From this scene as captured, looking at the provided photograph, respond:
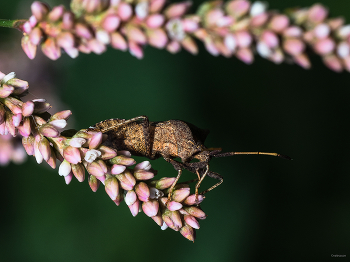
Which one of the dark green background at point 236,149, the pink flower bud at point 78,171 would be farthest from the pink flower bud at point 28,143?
the dark green background at point 236,149

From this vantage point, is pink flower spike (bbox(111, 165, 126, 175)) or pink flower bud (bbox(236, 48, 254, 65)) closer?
pink flower bud (bbox(236, 48, 254, 65))

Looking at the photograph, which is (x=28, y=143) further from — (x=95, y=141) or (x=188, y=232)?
(x=188, y=232)

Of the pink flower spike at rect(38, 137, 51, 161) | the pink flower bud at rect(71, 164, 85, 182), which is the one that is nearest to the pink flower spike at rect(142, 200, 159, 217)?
the pink flower bud at rect(71, 164, 85, 182)

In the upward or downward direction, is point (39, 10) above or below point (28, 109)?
above

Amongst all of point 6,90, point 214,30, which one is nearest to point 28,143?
point 6,90

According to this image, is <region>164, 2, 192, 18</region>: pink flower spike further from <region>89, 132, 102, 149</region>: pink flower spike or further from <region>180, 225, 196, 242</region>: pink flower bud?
<region>180, 225, 196, 242</region>: pink flower bud

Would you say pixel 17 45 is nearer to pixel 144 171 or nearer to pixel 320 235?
pixel 144 171

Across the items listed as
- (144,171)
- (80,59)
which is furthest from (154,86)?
(144,171)
